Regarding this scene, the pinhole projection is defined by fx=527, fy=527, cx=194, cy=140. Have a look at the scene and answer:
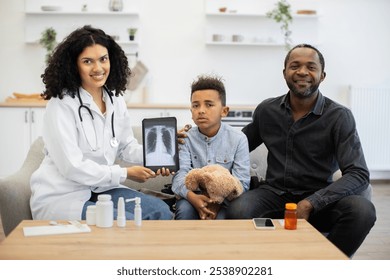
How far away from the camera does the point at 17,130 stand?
4723 mm

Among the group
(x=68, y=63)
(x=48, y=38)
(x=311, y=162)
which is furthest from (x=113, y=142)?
(x=48, y=38)

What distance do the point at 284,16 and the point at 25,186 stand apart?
361cm

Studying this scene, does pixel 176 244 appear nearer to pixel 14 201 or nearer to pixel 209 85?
pixel 14 201

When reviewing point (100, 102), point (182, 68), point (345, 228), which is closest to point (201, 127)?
point (100, 102)


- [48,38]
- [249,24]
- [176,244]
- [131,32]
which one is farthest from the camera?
[249,24]

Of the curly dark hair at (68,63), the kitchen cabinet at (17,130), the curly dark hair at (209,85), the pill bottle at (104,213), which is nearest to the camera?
the pill bottle at (104,213)

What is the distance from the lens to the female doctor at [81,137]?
2074 mm

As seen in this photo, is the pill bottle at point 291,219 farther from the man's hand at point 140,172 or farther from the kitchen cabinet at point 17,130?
the kitchen cabinet at point 17,130

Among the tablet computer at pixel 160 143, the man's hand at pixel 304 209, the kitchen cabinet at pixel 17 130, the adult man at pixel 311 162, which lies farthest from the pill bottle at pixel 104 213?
the kitchen cabinet at pixel 17 130

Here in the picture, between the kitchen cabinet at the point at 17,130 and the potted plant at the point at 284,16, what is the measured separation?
2.36m

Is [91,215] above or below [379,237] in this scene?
above

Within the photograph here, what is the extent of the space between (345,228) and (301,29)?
3.47 meters

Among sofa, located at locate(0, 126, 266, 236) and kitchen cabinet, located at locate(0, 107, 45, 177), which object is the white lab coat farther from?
kitchen cabinet, located at locate(0, 107, 45, 177)

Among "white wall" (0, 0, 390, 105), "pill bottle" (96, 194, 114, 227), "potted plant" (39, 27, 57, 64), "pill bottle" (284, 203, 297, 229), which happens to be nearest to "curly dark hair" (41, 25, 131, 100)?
"pill bottle" (96, 194, 114, 227)
